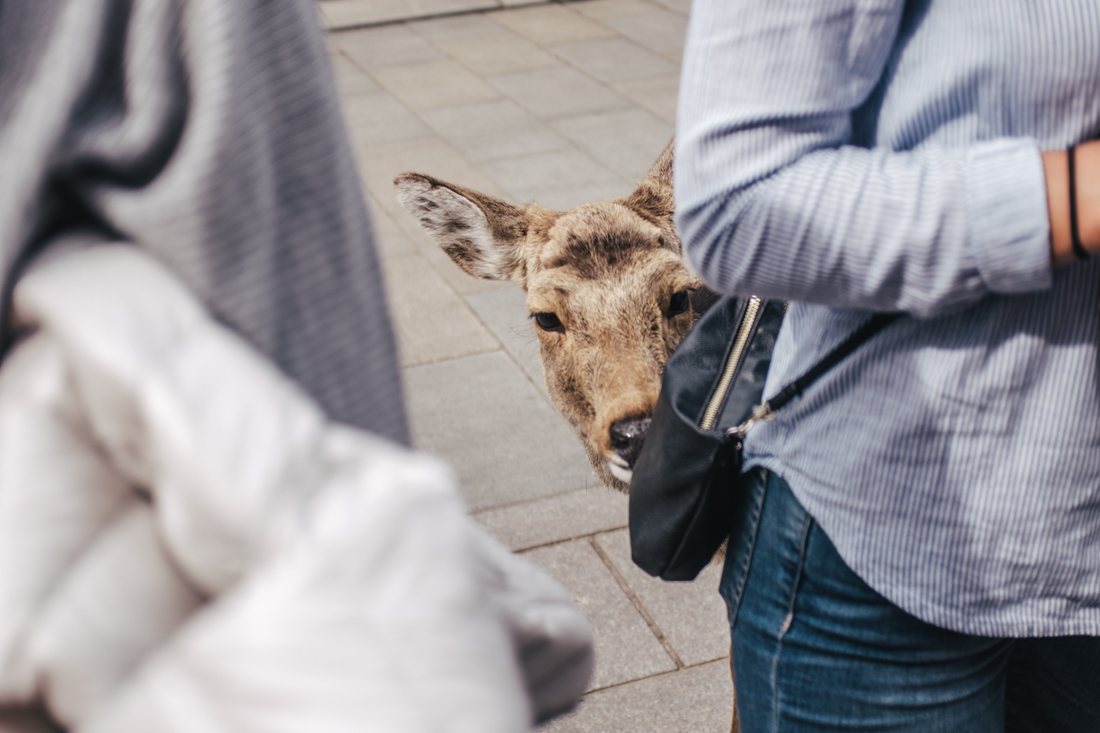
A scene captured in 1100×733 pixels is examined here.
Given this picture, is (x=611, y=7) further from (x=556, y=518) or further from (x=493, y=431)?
(x=556, y=518)

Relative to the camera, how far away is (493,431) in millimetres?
5438

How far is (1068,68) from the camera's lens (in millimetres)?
1279

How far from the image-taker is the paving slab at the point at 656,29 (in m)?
12.2

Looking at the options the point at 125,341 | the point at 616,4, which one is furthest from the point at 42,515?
the point at 616,4

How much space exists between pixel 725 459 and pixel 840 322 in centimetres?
36

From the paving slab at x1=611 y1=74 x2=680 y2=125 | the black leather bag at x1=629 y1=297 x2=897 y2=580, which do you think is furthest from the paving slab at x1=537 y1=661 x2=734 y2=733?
the paving slab at x1=611 y1=74 x2=680 y2=125

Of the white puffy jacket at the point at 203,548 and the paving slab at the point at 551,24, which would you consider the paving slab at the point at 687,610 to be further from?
the paving slab at the point at 551,24

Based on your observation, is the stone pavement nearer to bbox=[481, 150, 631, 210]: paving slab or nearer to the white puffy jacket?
bbox=[481, 150, 631, 210]: paving slab

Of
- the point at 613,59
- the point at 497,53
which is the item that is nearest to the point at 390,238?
the point at 613,59

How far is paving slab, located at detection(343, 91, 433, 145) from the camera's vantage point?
32.1 ft

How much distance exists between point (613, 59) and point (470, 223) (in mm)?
8179

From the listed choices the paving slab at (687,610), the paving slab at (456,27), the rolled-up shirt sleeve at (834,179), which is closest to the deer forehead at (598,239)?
the paving slab at (687,610)

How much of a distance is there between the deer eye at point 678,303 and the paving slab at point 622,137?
4662 mm

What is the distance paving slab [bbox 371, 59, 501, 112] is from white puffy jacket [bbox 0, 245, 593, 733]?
33.2 feet
